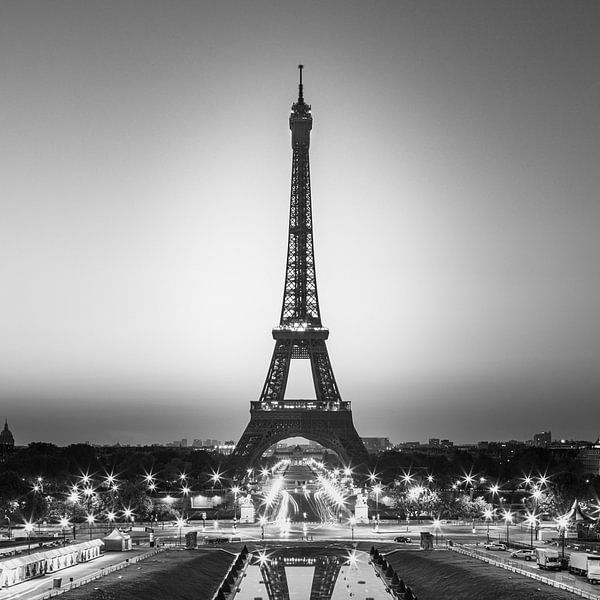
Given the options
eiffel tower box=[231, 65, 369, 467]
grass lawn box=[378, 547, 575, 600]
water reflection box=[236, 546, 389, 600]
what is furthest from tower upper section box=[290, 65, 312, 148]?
grass lawn box=[378, 547, 575, 600]

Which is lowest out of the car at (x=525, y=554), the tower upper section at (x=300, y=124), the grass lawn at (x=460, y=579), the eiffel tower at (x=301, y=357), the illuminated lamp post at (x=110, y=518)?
the grass lawn at (x=460, y=579)

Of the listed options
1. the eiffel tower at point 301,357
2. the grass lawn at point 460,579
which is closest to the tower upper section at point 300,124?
the eiffel tower at point 301,357

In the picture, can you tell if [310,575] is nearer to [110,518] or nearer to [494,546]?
[494,546]

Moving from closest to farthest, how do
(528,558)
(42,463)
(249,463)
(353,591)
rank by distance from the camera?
1. (353,591)
2. (528,558)
3. (249,463)
4. (42,463)

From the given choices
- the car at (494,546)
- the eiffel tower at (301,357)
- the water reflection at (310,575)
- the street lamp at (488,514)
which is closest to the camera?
the water reflection at (310,575)

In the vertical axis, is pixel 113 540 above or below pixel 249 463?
below

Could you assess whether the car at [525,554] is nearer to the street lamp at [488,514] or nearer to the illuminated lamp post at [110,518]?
the street lamp at [488,514]

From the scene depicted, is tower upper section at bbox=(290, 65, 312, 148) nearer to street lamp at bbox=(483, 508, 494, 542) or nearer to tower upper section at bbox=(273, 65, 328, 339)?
tower upper section at bbox=(273, 65, 328, 339)

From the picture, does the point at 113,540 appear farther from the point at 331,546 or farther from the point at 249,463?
the point at 249,463

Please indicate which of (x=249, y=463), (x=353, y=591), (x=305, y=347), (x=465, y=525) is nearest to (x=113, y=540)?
(x=353, y=591)
